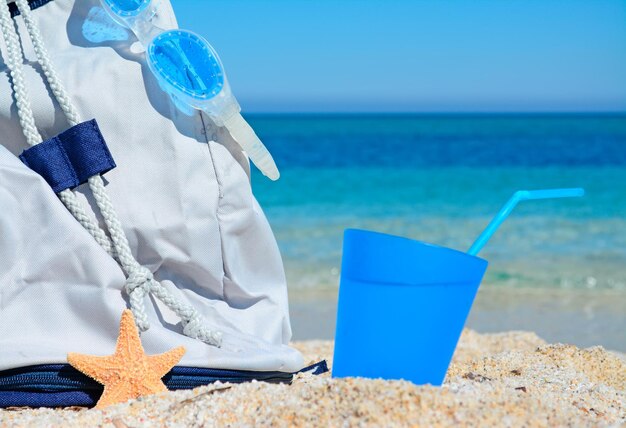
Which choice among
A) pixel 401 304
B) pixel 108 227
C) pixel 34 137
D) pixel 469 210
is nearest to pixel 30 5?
pixel 34 137

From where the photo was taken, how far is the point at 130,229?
1642 mm

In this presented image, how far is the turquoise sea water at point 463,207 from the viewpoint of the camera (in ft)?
17.8

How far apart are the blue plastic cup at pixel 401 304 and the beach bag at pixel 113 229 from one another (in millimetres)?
300

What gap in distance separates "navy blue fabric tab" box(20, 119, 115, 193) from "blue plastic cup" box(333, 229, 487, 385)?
583 millimetres

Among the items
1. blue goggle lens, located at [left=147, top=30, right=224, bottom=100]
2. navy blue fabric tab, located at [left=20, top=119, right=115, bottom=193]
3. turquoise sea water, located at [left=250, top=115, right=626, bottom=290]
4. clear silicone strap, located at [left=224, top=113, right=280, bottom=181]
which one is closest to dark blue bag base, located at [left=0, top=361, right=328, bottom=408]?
navy blue fabric tab, located at [left=20, top=119, right=115, bottom=193]

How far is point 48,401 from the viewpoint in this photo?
1.51 metres

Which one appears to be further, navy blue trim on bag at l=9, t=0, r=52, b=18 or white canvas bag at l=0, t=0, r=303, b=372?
navy blue trim on bag at l=9, t=0, r=52, b=18

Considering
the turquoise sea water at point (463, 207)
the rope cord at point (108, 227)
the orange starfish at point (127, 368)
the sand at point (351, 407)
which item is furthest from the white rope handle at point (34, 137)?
the turquoise sea water at point (463, 207)

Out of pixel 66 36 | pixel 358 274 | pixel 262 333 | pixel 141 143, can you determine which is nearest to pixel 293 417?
pixel 358 274

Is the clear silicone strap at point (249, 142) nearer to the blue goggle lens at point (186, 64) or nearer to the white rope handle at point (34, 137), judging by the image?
the blue goggle lens at point (186, 64)

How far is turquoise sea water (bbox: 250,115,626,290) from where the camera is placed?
5414 millimetres

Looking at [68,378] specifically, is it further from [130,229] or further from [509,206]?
[509,206]

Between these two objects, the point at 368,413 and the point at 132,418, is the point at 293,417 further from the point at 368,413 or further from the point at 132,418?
the point at 132,418

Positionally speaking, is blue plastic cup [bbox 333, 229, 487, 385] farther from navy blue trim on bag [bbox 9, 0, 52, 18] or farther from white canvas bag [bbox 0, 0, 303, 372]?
navy blue trim on bag [bbox 9, 0, 52, 18]
